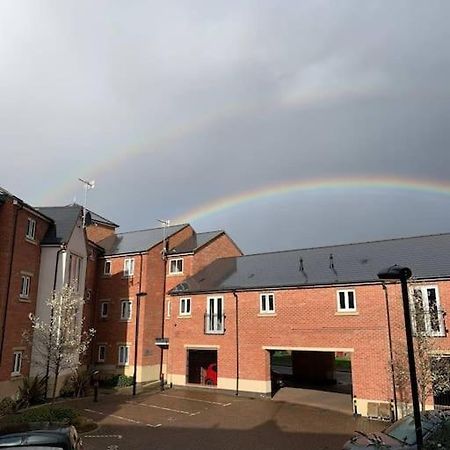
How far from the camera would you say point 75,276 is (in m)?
27.3

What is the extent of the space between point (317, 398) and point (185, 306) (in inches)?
416

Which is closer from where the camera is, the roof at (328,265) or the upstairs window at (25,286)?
the roof at (328,265)

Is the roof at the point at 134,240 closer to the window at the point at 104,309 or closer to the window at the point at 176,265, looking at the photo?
the window at the point at 176,265

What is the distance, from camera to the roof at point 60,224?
2555cm

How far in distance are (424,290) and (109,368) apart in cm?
2353

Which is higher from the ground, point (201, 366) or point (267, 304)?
point (267, 304)

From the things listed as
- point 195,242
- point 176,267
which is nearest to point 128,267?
point 176,267

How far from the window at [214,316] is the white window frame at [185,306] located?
1.68 metres

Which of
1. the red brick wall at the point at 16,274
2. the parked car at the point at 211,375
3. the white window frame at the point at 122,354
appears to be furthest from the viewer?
the white window frame at the point at 122,354

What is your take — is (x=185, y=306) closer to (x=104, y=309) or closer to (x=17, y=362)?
(x=104, y=309)

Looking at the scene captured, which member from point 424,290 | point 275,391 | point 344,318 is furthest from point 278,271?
point 424,290

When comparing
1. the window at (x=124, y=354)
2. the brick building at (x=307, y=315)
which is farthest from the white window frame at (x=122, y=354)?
the brick building at (x=307, y=315)

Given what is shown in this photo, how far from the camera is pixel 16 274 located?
22.5 metres

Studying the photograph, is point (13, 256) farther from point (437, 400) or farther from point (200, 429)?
point (437, 400)
